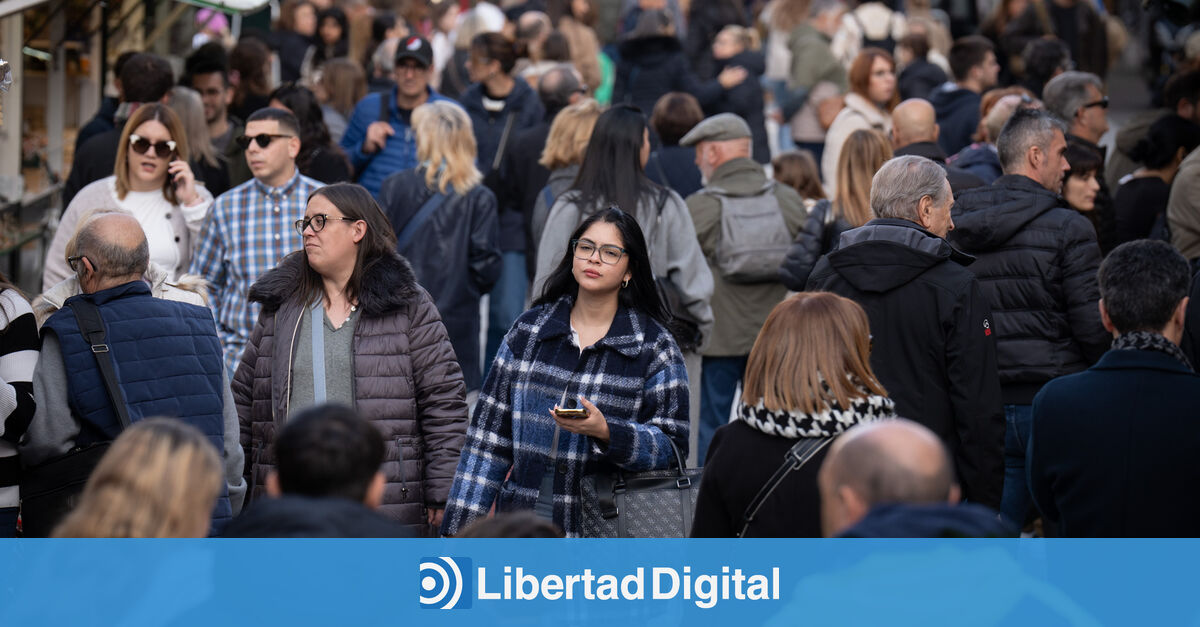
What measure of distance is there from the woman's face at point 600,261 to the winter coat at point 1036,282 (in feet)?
6.25

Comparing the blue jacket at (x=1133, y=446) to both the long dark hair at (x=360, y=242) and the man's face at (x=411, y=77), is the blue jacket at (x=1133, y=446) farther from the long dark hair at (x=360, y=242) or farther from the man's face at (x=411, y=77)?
the man's face at (x=411, y=77)

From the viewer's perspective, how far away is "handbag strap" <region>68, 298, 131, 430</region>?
5500 millimetres

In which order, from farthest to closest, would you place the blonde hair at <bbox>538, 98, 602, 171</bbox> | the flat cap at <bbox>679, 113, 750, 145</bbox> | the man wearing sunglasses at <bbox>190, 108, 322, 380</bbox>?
the blonde hair at <bbox>538, 98, 602, 171</bbox> < the flat cap at <bbox>679, 113, 750, 145</bbox> < the man wearing sunglasses at <bbox>190, 108, 322, 380</bbox>

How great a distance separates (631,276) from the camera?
5727 millimetres

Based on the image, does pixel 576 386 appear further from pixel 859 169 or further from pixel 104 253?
pixel 859 169

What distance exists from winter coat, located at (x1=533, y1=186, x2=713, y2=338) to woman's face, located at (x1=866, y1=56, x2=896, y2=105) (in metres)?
3.93

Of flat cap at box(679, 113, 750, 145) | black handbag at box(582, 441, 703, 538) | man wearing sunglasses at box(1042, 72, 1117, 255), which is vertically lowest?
black handbag at box(582, 441, 703, 538)

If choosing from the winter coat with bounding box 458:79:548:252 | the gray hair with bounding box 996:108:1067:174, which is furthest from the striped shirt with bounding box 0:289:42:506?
the winter coat with bounding box 458:79:548:252

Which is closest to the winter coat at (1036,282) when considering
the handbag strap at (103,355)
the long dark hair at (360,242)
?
the long dark hair at (360,242)

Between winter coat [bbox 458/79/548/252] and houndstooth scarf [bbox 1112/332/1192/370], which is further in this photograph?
winter coat [bbox 458/79/548/252]

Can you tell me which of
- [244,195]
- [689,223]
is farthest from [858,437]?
[244,195]

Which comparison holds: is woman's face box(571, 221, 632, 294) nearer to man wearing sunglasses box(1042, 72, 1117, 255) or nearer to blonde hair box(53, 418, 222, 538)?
blonde hair box(53, 418, 222, 538)

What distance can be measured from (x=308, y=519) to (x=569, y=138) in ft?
19.3

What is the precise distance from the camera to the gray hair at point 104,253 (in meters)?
5.66
